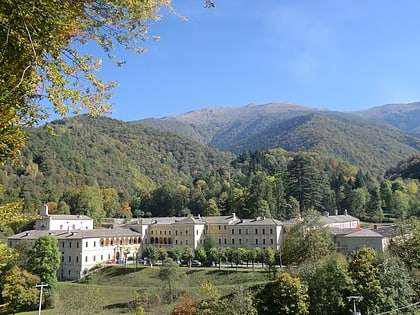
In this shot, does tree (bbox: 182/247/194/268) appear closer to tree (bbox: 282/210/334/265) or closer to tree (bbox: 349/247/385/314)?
tree (bbox: 282/210/334/265)

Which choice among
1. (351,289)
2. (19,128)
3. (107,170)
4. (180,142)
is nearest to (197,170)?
(180,142)

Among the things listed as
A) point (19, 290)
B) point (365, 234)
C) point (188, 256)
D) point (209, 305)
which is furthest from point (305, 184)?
point (19, 290)

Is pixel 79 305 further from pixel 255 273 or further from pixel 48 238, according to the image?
pixel 255 273

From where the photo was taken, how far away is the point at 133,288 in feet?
161

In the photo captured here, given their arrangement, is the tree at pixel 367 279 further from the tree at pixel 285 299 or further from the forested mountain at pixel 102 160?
the forested mountain at pixel 102 160

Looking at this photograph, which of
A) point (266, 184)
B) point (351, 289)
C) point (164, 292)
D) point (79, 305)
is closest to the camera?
point (351, 289)

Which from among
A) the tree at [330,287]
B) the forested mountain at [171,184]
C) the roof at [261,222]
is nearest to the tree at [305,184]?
the forested mountain at [171,184]

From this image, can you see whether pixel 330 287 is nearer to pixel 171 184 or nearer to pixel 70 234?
pixel 70 234

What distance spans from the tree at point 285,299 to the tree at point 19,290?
1053 inches

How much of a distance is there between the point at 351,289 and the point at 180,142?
169m

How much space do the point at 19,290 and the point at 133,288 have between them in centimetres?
1255

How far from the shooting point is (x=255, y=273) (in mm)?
49094

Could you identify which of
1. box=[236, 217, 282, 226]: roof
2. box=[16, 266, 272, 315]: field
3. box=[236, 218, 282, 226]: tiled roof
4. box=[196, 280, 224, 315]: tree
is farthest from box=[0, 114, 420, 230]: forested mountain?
box=[196, 280, 224, 315]: tree

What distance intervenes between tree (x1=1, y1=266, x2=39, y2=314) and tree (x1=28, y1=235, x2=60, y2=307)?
1.60 m
